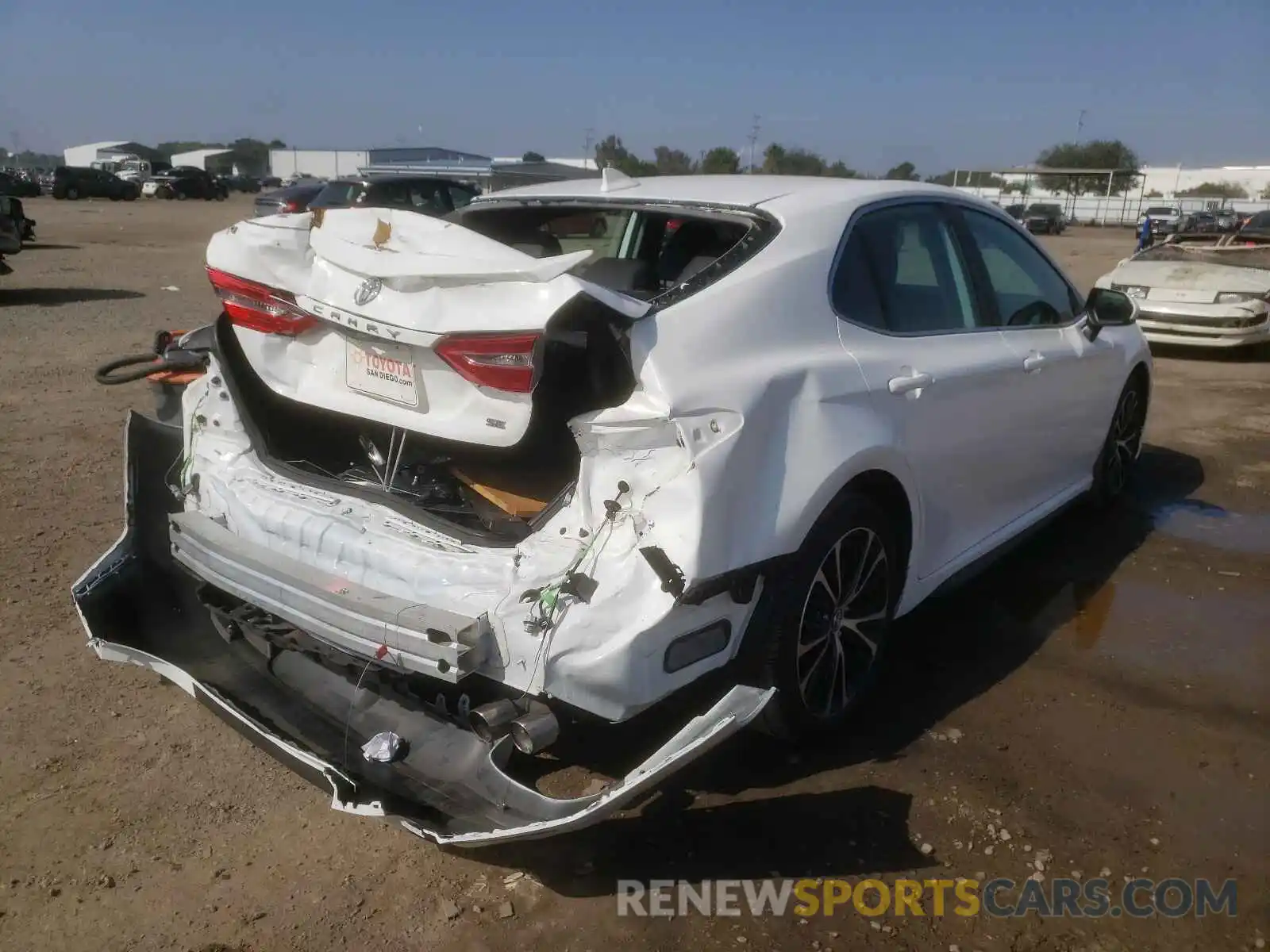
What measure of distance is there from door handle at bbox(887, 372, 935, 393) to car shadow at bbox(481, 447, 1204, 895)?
0.96 meters

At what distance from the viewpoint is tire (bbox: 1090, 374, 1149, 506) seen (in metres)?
5.27

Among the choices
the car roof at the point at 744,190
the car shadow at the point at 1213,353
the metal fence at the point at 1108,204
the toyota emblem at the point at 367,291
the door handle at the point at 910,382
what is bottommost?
the car shadow at the point at 1213,353

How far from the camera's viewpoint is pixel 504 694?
104 inches

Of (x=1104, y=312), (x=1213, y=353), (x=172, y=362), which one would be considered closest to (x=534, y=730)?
(x=172, y=362)

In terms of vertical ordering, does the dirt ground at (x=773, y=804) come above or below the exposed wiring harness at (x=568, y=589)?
below

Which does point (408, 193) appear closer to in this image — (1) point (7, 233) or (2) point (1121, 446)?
(1) point (7, 233)

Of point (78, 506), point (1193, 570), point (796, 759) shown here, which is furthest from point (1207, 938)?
point (78, 506)

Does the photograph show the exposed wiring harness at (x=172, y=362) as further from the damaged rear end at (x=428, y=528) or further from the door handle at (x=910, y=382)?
the door handle at (x=910, y=382)

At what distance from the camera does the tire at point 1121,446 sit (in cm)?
527

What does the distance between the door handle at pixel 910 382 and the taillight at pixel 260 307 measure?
1728 mm

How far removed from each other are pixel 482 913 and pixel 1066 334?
11.5 ft

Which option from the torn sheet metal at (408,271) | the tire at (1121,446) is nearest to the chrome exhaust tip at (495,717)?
the torn sheet metal at (408,271)

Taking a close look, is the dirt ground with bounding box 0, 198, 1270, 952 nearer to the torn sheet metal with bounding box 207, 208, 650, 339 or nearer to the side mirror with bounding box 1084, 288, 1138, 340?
the side mirror with bounding box 1084, 288, 1138, 340

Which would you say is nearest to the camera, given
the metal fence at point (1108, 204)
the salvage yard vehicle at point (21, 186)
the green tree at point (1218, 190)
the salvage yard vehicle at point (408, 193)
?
the salvage yard vehicle at point (408, 193)
